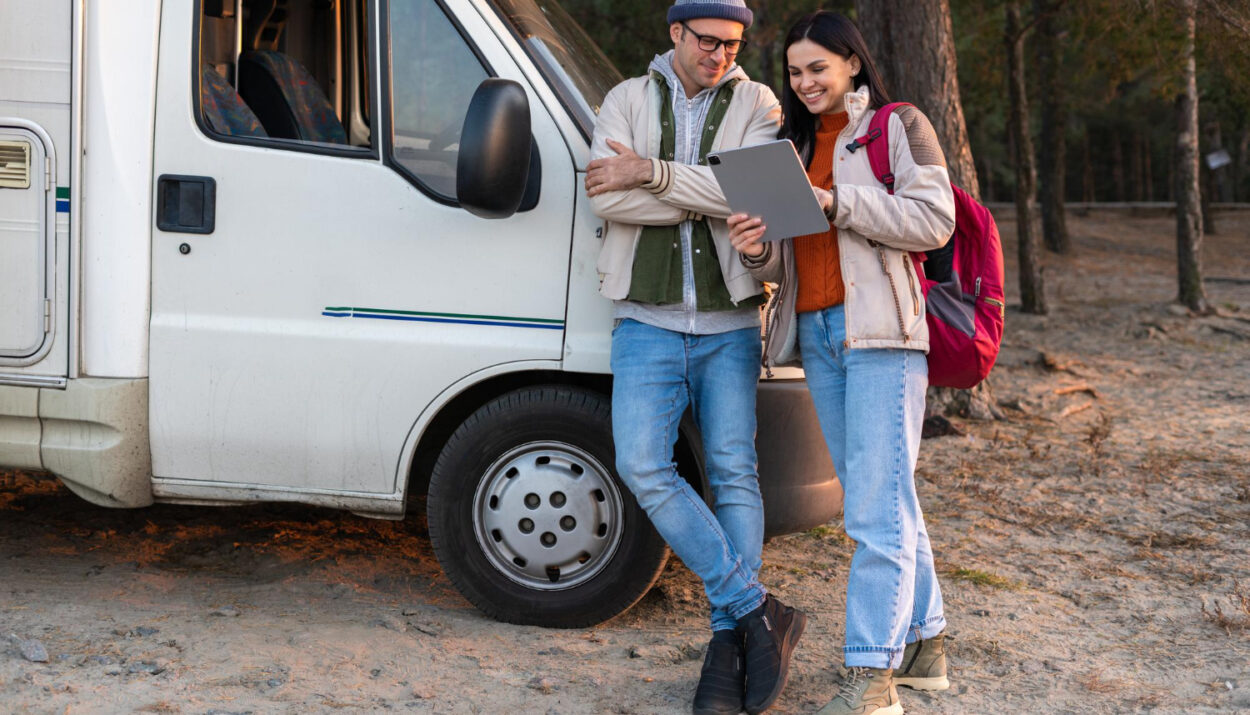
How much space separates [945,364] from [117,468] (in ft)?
8.61

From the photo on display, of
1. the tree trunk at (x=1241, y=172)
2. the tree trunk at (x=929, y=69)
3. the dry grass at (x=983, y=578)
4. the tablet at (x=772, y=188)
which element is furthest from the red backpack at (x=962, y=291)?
the tree trunk at (x=1241, y=172)

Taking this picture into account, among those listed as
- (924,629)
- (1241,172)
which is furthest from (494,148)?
(1241,172)

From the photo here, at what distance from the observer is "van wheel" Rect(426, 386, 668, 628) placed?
4.02 metres

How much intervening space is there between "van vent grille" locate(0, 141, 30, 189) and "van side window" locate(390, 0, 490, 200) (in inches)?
46.8

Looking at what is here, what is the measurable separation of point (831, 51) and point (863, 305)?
0.71m

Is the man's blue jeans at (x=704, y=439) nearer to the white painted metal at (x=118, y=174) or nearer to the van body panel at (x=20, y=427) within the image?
the white painted metal at (x=118, y=174)

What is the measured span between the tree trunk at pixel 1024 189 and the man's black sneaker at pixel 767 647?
9.88 metres

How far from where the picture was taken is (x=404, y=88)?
4023 millimetres

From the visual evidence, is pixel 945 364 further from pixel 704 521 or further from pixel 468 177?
pixel 468 177

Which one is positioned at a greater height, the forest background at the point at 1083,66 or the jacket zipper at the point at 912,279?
the forest background at the point at 1083,66

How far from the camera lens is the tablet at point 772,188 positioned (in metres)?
3.23

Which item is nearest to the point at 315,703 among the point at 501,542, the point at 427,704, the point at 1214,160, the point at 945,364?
the point at 427,704

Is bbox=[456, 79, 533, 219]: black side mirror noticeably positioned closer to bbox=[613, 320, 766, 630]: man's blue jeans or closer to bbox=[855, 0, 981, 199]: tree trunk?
bbox=[613, 320, 766, 630]: man's blue jeans

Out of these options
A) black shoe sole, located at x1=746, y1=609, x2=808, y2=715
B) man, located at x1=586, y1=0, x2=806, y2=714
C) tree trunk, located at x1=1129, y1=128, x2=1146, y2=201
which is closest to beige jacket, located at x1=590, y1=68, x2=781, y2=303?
man, located at x1=586, y1=0, x2=806, y2=714
